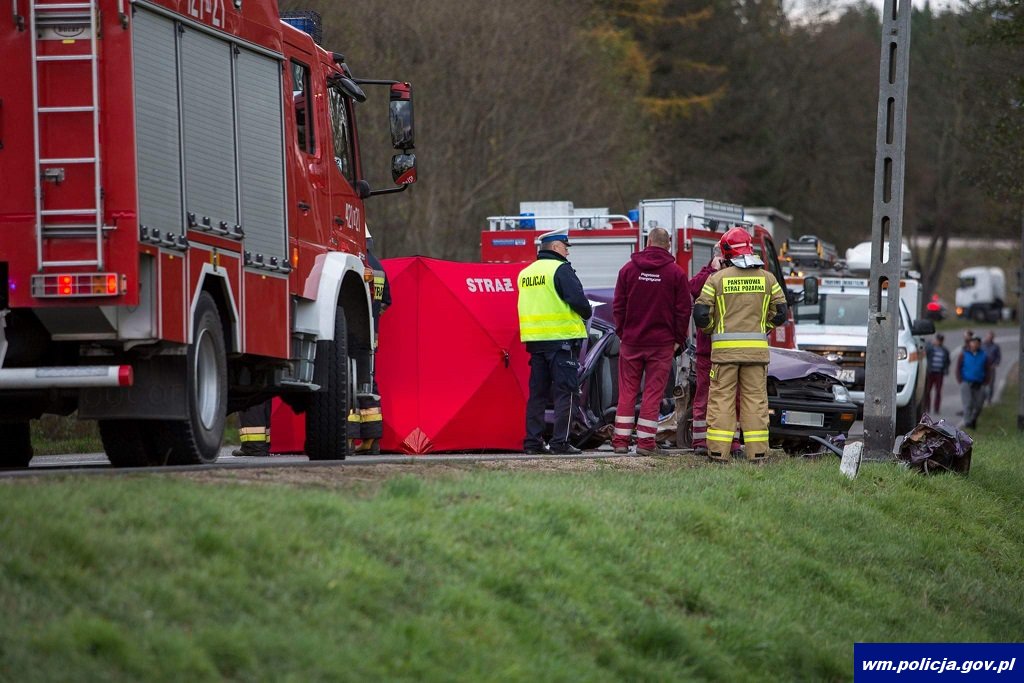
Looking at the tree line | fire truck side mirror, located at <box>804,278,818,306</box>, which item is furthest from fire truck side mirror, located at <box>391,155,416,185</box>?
the tree line

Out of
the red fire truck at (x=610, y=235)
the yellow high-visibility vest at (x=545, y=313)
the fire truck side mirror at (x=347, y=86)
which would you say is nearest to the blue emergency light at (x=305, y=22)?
the fire truck side mirror at (x=347, y=86)

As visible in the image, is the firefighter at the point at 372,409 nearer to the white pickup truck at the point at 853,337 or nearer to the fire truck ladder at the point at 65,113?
the fire truck ladder at the point at 65,113

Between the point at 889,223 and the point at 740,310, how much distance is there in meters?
1.82

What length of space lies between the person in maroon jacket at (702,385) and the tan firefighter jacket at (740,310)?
0.42 meters

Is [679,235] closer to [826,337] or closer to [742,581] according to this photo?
[826,337]

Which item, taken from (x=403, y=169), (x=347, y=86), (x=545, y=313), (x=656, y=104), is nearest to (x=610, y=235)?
(x=545, y=313)

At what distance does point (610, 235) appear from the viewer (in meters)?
20.4

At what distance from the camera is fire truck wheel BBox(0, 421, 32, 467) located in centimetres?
1280

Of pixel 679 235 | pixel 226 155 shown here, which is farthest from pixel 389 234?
pixel 226 155

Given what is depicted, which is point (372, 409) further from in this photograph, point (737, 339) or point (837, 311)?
point (837, 311)

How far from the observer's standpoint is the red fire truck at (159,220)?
9.36m

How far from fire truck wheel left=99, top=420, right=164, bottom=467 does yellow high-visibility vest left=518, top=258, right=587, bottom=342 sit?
14.0 ft

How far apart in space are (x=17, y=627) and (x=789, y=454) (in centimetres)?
1106

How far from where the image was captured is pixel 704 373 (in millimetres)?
14727
